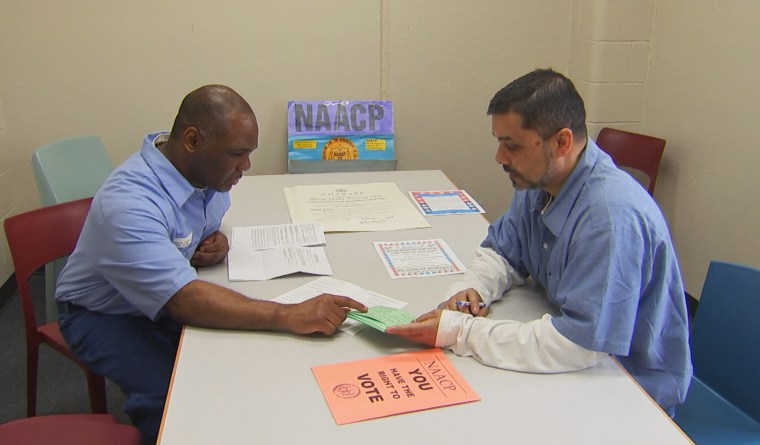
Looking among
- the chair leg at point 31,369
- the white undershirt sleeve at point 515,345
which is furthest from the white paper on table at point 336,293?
the chair leg at point 31,369

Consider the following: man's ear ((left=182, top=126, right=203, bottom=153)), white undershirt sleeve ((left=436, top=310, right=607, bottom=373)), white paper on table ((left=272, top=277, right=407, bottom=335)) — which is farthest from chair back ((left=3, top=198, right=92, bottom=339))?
white undershirt sleeve ((left=436, top=310, right=607, bottom=373))

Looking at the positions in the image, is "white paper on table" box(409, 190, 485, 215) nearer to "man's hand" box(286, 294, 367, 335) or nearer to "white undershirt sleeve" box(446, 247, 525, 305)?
"white undershirt sleeve" box(446, 247, 525, 305)

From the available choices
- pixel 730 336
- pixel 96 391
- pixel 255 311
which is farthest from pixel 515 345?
pixel 96 391

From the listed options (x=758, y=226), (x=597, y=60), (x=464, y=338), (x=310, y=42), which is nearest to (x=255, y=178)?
(x=310, y=42)

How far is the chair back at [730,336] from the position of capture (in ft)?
4.99

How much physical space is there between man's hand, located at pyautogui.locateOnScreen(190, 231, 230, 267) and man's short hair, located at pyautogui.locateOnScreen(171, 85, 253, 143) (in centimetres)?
33

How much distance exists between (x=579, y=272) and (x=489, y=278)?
1.13 ft

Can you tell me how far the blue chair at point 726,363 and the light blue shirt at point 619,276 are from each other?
0.83ft

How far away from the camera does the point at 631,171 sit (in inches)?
130

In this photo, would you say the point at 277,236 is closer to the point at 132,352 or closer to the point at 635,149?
the point at 132,352

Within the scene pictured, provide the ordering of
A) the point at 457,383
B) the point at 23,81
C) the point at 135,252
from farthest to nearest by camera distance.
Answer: the point at 23,81, the point at 135,252, the point at 457,383

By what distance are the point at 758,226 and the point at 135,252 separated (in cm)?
239

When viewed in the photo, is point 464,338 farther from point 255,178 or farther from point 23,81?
point 23,81

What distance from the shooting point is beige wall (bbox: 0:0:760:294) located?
298 cm
